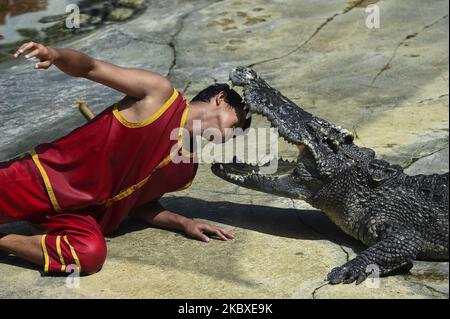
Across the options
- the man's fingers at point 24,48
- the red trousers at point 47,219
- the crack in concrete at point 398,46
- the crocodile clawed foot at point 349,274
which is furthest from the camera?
the crack in concrete at point 398,46

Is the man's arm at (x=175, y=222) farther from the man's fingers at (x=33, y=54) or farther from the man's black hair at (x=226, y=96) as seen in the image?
the man's fingers at (x=33, y=54)

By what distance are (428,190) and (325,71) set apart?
7.42ft

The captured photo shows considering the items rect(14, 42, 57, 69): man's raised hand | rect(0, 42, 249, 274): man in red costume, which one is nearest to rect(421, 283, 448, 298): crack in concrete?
rect(0, 42, 249, 274): man in red costume

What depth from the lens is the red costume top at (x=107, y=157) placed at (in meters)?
3.40

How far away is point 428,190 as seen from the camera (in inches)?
135

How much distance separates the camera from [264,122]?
493cm

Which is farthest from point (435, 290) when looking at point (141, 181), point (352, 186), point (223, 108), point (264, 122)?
point (264, 122)

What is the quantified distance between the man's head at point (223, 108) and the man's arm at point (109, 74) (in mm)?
230

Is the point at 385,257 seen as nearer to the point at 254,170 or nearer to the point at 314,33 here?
the point at 254,170

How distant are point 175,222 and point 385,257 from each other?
1.00 metres

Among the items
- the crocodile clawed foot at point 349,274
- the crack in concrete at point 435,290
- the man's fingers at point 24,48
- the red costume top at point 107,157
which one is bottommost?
the crack in concrete at point 435,290

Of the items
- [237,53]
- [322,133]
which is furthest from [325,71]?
[322,133]

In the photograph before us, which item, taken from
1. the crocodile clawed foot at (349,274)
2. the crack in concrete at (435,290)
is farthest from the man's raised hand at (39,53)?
the crack in concrete at (435,290)

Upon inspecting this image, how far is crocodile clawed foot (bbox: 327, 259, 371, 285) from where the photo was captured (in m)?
3.12
